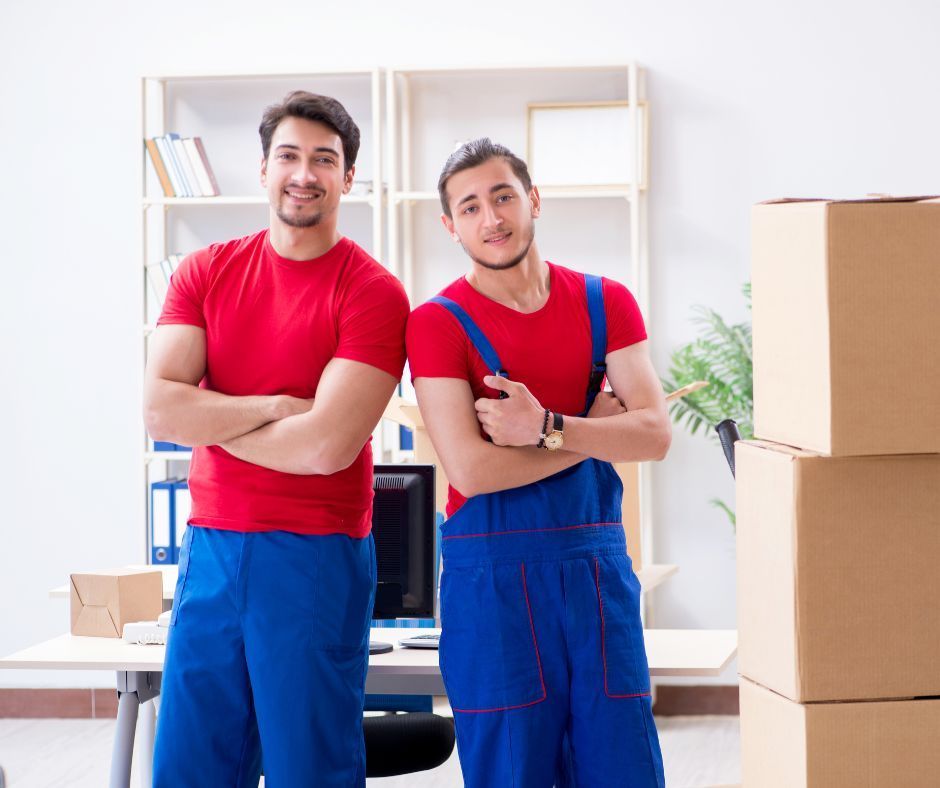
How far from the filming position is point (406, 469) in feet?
9.02

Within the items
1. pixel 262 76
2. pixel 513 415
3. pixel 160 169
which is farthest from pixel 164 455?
pixel 513 415

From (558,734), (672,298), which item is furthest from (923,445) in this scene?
(672,298)

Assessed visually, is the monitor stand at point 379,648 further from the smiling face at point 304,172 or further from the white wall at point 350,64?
the white wall at point 350,64

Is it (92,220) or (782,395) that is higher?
(92,220)

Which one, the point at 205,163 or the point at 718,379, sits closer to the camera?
the point at 718,379

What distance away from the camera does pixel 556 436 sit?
201cm

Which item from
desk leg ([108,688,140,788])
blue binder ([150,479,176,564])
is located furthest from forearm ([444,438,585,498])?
blue binder ([150,479,176,564])

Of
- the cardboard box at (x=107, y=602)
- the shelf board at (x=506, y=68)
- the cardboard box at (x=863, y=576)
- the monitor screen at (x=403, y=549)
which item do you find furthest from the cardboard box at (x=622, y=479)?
the shelf board at (x=506, y=68)

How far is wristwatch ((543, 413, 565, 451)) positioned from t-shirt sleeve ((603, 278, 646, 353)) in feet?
0.67

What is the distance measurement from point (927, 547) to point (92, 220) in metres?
4.10

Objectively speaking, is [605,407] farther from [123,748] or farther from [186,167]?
[186,167]

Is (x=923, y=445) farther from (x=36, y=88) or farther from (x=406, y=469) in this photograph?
(x=36, y=88)

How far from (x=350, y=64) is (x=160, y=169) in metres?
0.85

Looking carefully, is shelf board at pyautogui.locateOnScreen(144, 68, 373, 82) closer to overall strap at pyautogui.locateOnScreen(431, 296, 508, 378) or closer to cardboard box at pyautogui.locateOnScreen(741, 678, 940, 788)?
overall strap at pyautogui.locateOnScreen(431, 296, 508, 378)
